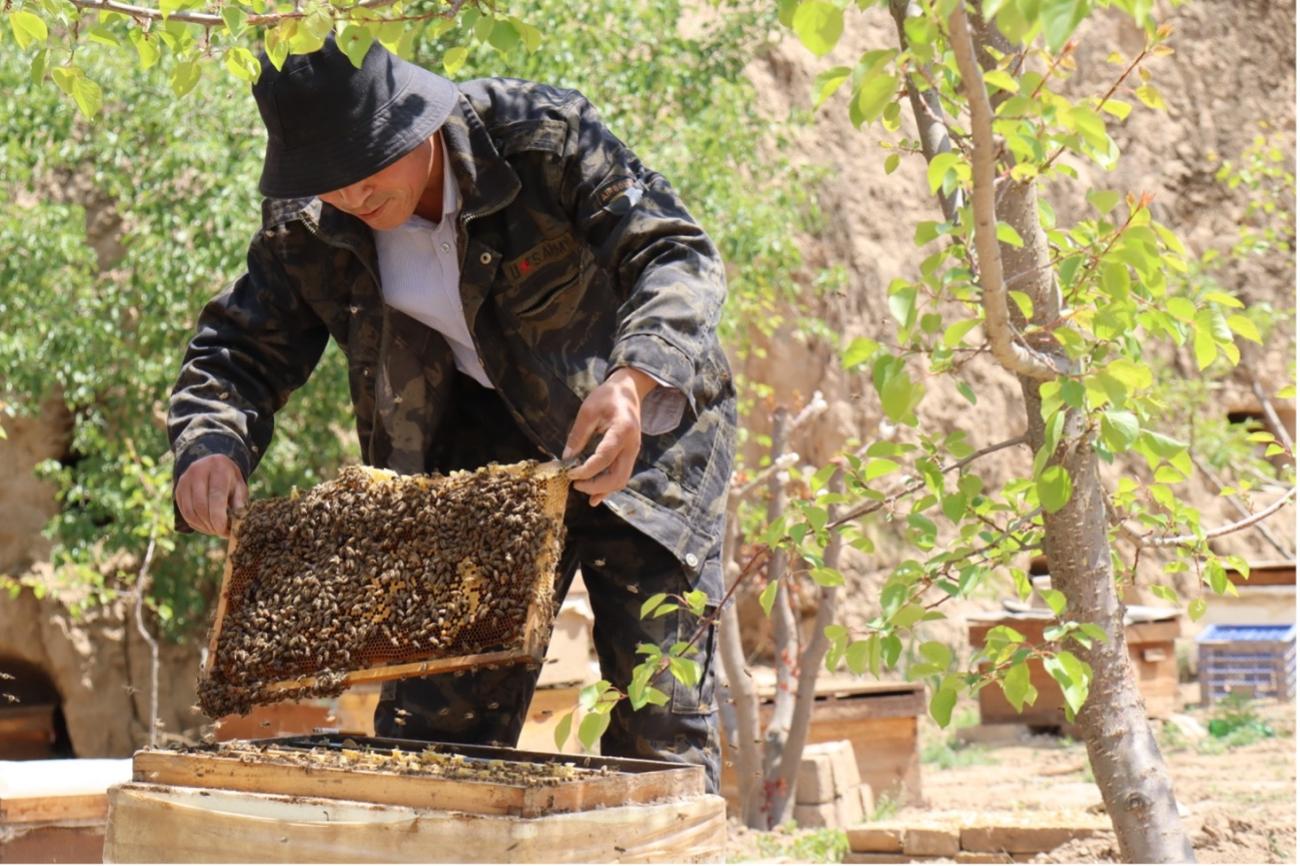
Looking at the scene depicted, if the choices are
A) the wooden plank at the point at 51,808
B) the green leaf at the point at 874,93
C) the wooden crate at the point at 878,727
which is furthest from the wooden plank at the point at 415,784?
the wooden crate at the point at 878,727

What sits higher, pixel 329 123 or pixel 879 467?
pixel 329 123

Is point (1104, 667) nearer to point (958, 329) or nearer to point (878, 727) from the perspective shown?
point (958, 329)

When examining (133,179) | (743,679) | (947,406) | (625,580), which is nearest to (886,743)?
(743,679)

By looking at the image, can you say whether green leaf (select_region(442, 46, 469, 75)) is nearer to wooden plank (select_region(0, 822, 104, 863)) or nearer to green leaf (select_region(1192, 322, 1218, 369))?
green leaf (select_region(1192, 322, 1218, 369))

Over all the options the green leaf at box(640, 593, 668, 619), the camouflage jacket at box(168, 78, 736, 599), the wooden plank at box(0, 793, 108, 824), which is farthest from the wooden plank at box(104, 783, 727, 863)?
the wooden plank at box(0, 793, 108, 824)

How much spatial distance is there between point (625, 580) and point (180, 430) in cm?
103

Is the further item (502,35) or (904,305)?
(502,35)

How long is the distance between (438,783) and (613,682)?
967 mm

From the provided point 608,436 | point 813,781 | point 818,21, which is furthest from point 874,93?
point 813,781

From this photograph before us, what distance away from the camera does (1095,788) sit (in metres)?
7.80

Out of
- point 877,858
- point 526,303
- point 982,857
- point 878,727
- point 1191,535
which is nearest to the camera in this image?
point 526,303

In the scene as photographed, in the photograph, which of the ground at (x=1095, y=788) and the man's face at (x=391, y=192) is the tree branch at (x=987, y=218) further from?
the ground at (x=1095, y=788)

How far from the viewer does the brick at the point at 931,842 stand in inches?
191

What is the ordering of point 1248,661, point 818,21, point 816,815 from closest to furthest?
Answer: point 818,21, point 816,815, point 1248,661
